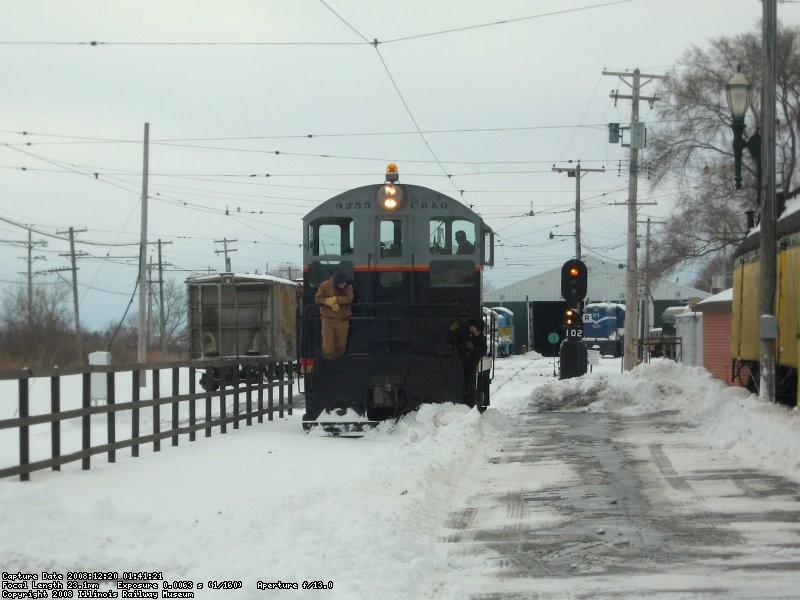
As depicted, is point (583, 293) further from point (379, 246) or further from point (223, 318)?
point (223, 318)

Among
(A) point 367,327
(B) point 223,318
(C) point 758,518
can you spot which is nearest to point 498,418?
(A) point 367,327

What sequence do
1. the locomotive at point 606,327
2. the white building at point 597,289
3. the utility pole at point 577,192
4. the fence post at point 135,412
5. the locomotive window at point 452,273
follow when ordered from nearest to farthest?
the fence post at point 135,412 → the locomotive window at point 452,273 → the utility pole at point 577,192 → the locomotive at point 606,327 → the white building at point 597,289

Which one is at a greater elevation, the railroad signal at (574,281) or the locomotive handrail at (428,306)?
the railroad signal at (574,281)

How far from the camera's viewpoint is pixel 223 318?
3141 centimetres

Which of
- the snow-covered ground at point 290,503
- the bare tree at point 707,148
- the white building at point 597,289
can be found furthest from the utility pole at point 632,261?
the white building at point 597,289

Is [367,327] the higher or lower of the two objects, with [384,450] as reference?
higher

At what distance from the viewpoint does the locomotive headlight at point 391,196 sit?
15180mm

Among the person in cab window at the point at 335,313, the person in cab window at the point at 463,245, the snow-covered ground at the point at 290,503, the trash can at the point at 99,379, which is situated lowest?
the snow-covered ground at the point at 290,503

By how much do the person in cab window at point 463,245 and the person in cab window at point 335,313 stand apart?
178cm

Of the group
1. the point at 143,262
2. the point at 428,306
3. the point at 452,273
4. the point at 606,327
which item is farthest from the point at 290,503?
A: the point at 606,327

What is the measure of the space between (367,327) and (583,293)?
9.12 meters

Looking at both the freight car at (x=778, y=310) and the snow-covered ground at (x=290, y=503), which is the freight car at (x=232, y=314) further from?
the freight car at (x=778, y=310)

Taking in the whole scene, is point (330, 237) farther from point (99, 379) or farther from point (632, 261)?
point (632, 261)

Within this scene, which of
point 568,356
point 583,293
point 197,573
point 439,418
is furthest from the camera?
point 568,356
